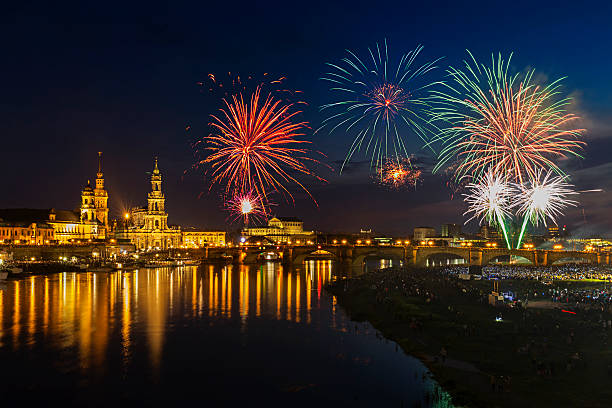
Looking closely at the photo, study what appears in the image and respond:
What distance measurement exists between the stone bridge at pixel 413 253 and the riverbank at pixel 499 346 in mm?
59943

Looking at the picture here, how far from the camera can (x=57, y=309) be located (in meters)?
60.9

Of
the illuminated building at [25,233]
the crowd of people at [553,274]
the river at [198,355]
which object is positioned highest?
the illuminated building at [25,233]

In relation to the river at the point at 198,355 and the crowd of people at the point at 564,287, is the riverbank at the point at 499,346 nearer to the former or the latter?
the river at the point at 198,355

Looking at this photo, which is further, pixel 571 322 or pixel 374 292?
pixel 374 292

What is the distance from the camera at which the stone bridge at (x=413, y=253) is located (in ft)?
386

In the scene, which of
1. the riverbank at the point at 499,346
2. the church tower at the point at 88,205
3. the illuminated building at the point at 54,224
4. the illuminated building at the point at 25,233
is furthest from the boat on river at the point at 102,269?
the riverbank at the point at 499,346

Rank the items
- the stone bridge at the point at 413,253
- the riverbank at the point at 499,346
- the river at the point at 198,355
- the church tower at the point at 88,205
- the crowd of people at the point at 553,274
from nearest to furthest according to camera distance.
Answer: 1. the riverbank at the point at 499,346
2. the river at the point at 198,355
3. the crowd of people at the point at 553,274
4. the stone bridge at the point at 413,253
5. the church tower at the point at 88,205

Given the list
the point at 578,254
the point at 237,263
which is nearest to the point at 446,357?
the point at 578,254

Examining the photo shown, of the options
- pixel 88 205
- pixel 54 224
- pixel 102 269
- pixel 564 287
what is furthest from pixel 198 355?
pixel 88 205

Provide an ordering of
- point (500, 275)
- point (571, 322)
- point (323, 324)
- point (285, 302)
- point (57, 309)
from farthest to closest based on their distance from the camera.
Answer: point (500, 275) < point (285, 302) < point (57, 309) < point (323, 324) < point (571, 322)

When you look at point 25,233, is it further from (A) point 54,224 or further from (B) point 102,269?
(B) point 102,269

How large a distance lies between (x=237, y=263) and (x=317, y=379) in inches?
4983

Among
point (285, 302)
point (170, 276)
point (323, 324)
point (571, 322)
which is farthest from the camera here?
point (170, 276)

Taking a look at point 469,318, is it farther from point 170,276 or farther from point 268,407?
point 170,276
